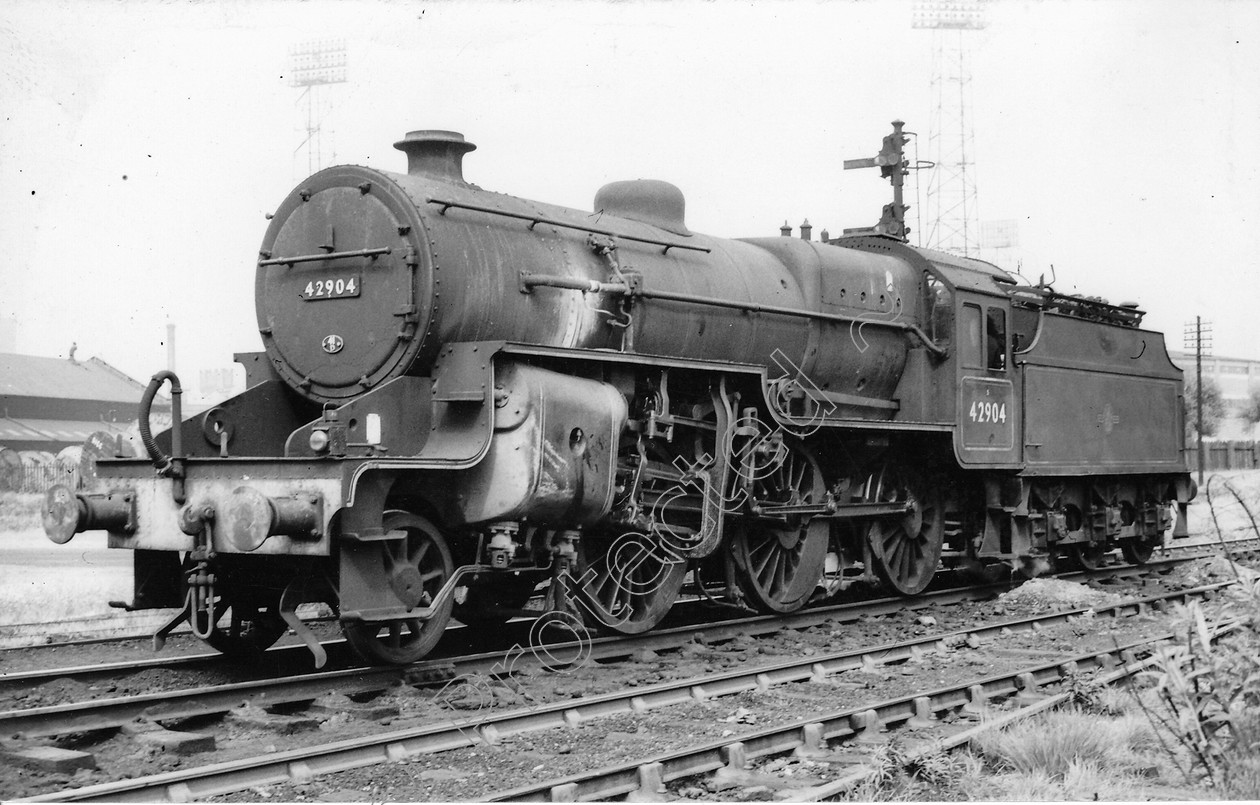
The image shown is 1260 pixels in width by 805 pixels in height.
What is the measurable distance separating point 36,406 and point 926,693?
118 feet

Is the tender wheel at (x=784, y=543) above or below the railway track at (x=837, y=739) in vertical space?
above

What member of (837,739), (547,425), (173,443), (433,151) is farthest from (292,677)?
(433,151)

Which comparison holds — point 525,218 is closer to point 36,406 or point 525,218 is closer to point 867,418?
point 867,418

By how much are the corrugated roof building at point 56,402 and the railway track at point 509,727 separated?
29.9m

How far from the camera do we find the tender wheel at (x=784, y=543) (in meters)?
10.9

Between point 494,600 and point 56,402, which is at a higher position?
point 56,402

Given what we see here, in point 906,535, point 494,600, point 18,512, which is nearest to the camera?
point 494,600

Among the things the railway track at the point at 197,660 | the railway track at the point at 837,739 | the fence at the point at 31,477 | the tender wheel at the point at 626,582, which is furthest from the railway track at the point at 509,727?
the fence at the point at 31,477

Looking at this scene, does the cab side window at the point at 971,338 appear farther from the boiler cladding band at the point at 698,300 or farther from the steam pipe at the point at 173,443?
the steam pipe at the point at 173,443

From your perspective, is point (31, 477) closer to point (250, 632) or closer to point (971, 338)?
point (250, 632)

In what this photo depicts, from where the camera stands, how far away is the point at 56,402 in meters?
38.4

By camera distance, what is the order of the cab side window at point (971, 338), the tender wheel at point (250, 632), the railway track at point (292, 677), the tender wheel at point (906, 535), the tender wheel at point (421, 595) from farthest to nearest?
1. the cab side window at point (971, 338)
2. the tender wheel at point (906, 535)
3. the tender wheel at point (250, 632)
4. the tender wheel at point (421, 595)
5. the railway track at point (292, 677)

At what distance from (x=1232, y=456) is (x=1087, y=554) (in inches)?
1518

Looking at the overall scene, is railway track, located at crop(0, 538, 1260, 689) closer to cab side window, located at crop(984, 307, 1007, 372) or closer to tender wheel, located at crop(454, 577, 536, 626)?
tender wheel, located at crop(454, 577, 536, 626)
